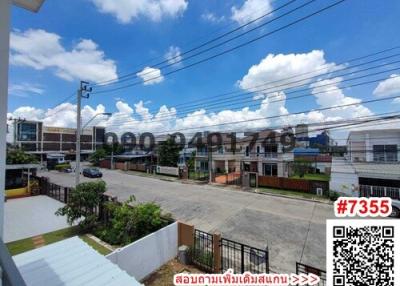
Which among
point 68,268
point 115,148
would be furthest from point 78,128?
point 115,148

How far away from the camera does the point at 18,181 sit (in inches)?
605

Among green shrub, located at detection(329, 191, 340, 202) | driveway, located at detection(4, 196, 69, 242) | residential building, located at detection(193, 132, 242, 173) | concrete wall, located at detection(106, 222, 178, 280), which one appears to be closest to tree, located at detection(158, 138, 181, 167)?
residential building, located at detection(193, 132, 242, 173)

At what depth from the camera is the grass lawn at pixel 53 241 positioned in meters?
7.15

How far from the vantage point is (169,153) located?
92.4ft

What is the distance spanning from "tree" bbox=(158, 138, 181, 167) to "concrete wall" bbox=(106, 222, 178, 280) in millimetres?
20625

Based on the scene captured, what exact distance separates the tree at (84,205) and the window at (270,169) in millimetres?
18199

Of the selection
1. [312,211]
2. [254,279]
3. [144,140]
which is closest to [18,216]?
[254,279]

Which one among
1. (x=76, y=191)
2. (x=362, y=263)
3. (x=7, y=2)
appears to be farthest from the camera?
(x=76, y=191)

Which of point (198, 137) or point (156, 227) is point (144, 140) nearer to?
point (198, 137)

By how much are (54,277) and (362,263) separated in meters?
5.71

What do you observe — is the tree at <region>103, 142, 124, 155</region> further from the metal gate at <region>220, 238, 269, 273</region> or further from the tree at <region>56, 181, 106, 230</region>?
the metal gate at <region>220, 238, 269, 273</region>

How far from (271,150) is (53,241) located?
2113cm

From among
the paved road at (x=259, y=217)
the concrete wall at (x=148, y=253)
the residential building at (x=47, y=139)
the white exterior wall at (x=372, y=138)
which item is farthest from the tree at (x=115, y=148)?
the white exterior wall at (x=372, y=138)

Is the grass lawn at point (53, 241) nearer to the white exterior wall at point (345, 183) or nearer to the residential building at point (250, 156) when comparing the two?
the residential building at point (250, 156)
